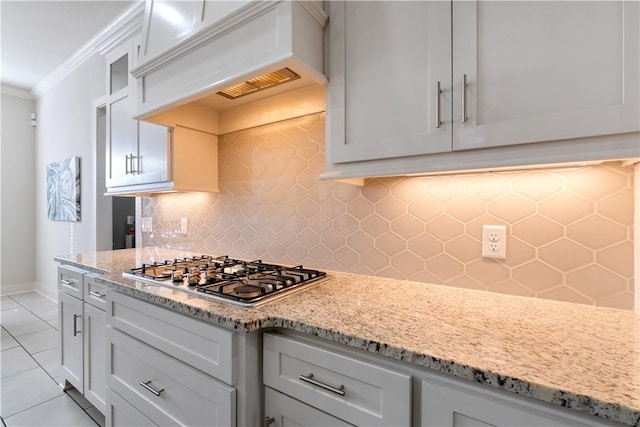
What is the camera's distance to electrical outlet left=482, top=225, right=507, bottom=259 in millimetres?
1128

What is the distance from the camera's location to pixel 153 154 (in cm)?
195

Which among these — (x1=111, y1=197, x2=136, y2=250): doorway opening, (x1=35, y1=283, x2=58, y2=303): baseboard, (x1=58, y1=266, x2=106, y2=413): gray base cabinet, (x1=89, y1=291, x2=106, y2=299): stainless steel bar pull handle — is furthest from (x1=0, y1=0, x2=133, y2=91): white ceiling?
(x1=35, y1=283, x2=58, y2=303): baseboard

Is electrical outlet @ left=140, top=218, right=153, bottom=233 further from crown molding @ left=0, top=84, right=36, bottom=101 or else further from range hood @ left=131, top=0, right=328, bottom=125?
crown molding @ left=0, top=84, right=36, bottom=101

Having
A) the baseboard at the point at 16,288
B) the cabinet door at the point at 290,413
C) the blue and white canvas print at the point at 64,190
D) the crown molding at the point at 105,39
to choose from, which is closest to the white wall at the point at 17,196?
the baseboard at the point at 16,288

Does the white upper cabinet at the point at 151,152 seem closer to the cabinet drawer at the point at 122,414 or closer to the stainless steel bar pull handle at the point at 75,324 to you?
the stainless steel bar pull handle at the point at 75,324

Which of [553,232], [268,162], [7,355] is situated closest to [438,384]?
[553,232]

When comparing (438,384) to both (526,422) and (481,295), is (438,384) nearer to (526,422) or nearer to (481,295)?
(526,422)

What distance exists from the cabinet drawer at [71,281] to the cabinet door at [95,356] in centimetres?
12

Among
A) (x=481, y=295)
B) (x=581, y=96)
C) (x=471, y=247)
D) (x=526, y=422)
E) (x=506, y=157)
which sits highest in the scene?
(x=581, y=96)

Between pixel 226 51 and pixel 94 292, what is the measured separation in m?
1.45

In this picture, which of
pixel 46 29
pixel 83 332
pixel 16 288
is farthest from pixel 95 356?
pixel 16 288

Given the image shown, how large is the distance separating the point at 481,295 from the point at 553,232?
1.07ft

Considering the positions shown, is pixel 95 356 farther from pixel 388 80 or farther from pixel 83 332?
pixel 388 80

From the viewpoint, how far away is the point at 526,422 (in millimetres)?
598
